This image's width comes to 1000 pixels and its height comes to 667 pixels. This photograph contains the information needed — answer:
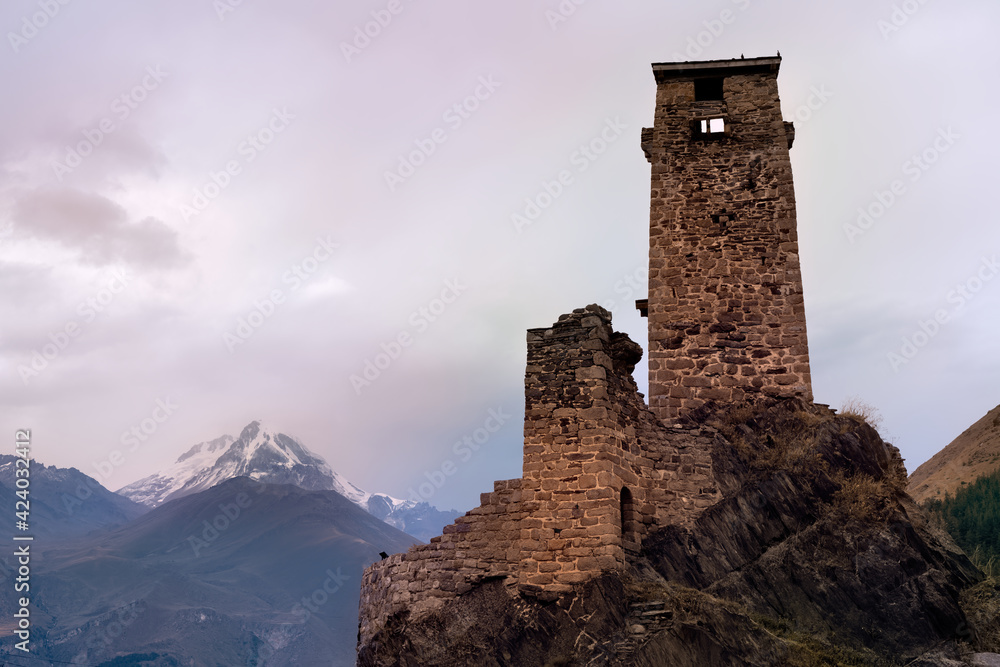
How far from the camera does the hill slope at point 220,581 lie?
102 m

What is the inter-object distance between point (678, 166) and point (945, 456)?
2068 centimetres

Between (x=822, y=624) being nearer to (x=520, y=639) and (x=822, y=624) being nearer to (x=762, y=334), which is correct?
(x=520, y=639)

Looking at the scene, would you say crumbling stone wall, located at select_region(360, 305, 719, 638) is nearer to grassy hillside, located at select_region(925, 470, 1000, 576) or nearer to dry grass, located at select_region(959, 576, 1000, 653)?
dry grass, located at select_region(959, 576, 1000, 653)

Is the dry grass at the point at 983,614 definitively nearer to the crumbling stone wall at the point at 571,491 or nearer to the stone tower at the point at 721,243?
the crumbling stone wall at the point at 571,491

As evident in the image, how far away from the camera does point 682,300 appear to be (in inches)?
822

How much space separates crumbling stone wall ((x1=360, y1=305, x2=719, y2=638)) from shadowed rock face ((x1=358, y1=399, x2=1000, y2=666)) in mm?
305

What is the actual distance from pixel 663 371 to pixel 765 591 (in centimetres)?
592

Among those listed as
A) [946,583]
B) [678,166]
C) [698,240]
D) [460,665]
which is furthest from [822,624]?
[678,166]

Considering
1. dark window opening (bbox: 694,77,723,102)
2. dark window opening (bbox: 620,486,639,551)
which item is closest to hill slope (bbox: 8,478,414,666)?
dark window opening (bbox: 694,77,723,102)

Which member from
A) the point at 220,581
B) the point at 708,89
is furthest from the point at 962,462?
the point at 220,581

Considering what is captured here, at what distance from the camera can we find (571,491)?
609 inches

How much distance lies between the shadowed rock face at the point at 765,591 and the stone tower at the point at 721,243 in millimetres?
2247

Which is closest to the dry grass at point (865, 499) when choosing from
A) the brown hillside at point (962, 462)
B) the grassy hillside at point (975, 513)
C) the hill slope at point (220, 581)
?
the grassy hillside at point (975, 513)

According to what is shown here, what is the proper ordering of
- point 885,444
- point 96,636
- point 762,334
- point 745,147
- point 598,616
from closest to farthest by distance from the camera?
point 598,616, point 885,444, point 762,334, point 745,147, point 96,636
